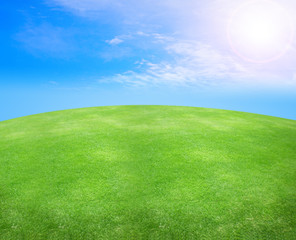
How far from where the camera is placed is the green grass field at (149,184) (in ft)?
15.5

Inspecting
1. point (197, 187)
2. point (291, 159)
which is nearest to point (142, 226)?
point (197, 187)

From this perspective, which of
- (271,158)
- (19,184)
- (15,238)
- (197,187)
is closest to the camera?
(15,238)

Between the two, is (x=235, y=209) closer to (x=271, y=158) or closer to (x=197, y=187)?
(x=197, y=187)

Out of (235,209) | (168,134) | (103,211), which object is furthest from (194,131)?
(103,211)

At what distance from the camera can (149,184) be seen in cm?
615

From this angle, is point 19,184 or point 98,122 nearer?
point 19,184

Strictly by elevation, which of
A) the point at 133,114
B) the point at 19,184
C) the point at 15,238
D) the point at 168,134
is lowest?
the point at 15,238

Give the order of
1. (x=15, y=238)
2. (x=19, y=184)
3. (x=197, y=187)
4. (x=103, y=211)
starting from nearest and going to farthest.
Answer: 1. (x=15, y=238)
2. (x=103, y=211)
3. (x=197, y=187)
4. (x=19, y=184)

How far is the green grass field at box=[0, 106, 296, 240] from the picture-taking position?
186 inches

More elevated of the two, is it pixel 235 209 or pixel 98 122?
pixel 98 122

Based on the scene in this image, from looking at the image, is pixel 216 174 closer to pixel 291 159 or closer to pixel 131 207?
pixel 131 207

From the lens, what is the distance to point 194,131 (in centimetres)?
1059

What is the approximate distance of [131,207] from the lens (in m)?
5.28

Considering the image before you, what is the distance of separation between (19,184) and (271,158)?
26.9 feet
